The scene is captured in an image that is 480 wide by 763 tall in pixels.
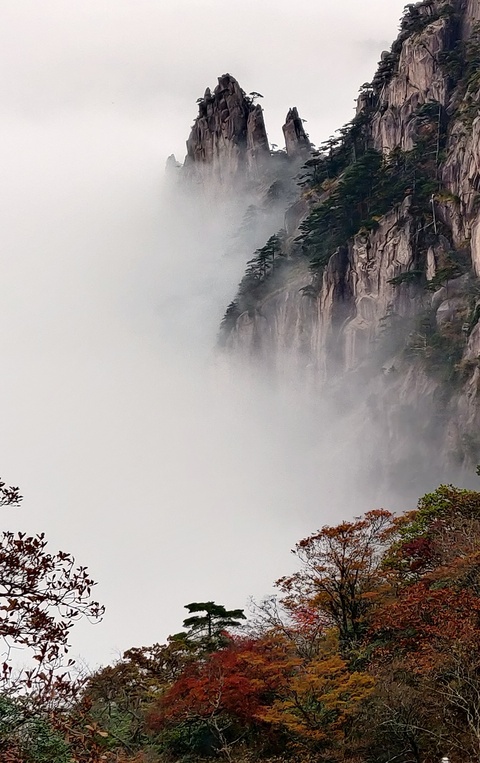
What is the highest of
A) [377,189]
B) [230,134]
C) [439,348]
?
[230,134]

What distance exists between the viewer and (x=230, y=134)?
443 feet

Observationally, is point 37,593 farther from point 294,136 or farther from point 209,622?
point 294,136

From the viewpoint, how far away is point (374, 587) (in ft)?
94.8

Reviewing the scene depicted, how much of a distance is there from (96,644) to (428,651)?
163 feet

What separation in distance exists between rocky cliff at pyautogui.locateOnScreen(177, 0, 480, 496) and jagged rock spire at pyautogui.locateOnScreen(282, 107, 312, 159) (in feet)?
98.4

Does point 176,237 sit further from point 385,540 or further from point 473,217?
point 385,540

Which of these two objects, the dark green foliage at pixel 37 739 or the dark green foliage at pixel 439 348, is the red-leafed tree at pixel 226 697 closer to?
the dark green foliage at pixel 37 739

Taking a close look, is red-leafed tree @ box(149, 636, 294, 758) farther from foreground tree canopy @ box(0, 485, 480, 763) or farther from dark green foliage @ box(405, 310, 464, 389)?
dark green foliage @ box(405, 310, 464, 389)

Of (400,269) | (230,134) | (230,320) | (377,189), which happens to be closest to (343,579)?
(400,269)

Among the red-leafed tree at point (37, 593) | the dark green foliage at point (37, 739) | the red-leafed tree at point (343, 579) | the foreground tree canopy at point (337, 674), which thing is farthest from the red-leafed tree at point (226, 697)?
the red-leafed tree at point (37, 593)

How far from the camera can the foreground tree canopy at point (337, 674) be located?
20031 millimetres

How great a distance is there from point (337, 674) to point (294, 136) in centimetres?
12472

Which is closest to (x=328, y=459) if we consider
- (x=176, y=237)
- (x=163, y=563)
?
(x=163, y=563)

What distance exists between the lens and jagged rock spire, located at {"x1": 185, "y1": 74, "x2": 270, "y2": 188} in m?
132
